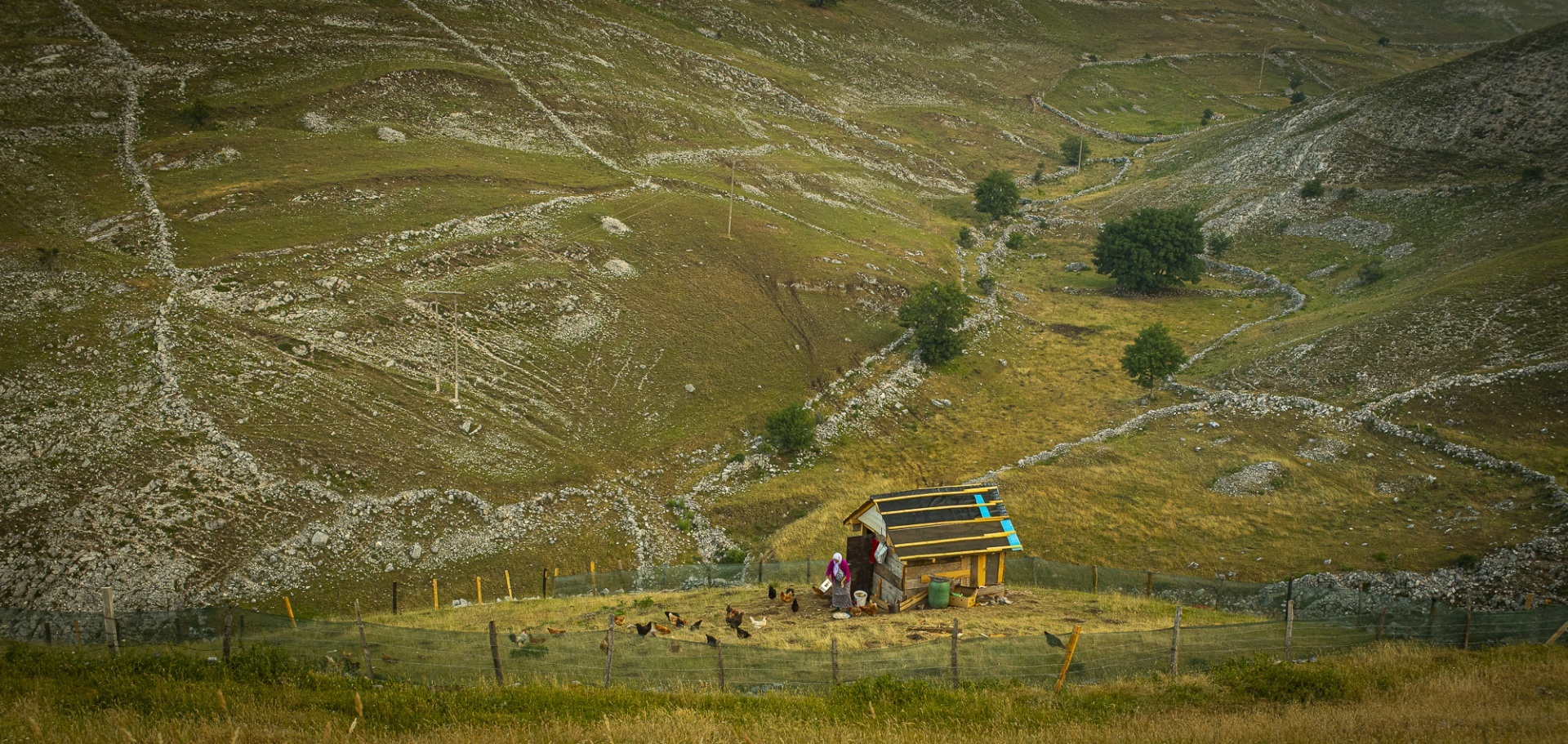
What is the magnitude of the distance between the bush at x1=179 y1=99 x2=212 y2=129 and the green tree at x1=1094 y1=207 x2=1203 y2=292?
8200 cm

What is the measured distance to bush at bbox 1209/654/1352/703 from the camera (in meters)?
A: 17.2

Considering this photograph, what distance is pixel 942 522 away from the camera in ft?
97.0

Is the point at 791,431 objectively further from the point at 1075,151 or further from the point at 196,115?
the point at 1075,151

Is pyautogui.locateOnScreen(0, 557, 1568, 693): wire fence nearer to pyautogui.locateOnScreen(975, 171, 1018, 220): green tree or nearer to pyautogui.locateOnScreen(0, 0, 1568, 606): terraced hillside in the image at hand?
pyautogui.locateOnScreen(0, 0, 1568, 606): terraced hillside

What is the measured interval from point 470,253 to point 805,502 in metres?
30.0

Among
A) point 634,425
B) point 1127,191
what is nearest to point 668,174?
point 634,425

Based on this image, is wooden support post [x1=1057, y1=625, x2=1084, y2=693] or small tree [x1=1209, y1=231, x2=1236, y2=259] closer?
wooden support post [x1=1057, y1=625, x2=1084, y2=693]

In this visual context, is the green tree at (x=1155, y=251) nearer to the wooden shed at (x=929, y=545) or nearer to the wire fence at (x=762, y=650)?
the wooden shed at (x=929, y=545)

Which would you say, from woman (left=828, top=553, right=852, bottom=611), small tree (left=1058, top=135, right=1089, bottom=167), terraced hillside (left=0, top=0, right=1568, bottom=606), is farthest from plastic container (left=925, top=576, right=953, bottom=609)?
small tree (left=1058, top=135, right=1089, bottom=167)

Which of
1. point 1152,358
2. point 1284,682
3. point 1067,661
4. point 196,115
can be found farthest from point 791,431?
point 196,115

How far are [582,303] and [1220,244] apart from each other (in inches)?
2662

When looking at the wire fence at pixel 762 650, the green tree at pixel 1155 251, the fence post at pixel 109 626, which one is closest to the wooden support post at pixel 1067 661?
the wire fence at pixel 762 650

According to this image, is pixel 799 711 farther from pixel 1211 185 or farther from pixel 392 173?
pixel 1211 185

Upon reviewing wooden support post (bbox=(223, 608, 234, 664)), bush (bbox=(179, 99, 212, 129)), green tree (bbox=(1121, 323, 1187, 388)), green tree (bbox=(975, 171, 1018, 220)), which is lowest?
wooden support post (bbox=(223, 608, 234, 664))
